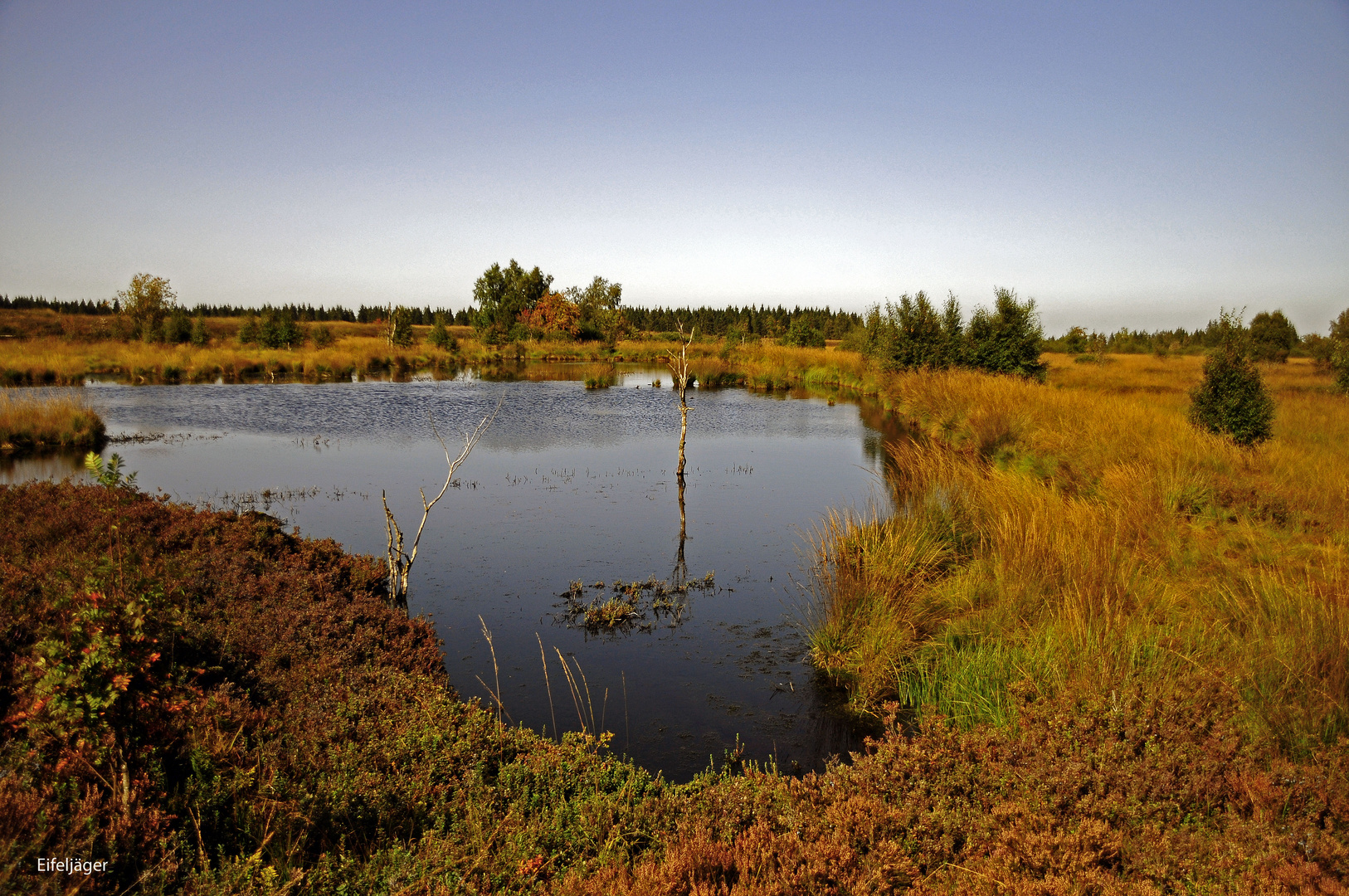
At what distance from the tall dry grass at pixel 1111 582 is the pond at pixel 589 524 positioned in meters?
0.94

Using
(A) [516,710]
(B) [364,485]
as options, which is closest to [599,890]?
(A) [516,710]

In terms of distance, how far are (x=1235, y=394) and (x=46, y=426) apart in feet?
81.2

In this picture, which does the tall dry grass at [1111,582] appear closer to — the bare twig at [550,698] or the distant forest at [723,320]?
the bare twig at [550,698]

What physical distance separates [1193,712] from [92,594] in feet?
17.8

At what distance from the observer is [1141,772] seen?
126 inches

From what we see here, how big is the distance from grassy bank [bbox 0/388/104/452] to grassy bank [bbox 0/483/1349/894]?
610 inches

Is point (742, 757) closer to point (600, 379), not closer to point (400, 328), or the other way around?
point (600, 379)

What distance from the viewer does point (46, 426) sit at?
1644 centimetres

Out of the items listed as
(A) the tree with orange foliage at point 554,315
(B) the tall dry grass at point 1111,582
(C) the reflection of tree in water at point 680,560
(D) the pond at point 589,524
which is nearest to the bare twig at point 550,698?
(D) the pond at point 589,524

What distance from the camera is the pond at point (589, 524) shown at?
5.84m

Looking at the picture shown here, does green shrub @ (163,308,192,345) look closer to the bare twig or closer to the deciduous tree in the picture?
the deciduous tree

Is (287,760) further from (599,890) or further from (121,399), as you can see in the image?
(121,399)

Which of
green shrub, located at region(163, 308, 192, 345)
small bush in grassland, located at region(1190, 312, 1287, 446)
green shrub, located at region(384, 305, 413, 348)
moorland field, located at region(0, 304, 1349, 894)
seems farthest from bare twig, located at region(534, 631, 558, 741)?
green shrub, located at region(163, 308, 192, 345)

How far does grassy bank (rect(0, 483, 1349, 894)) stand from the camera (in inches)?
106
